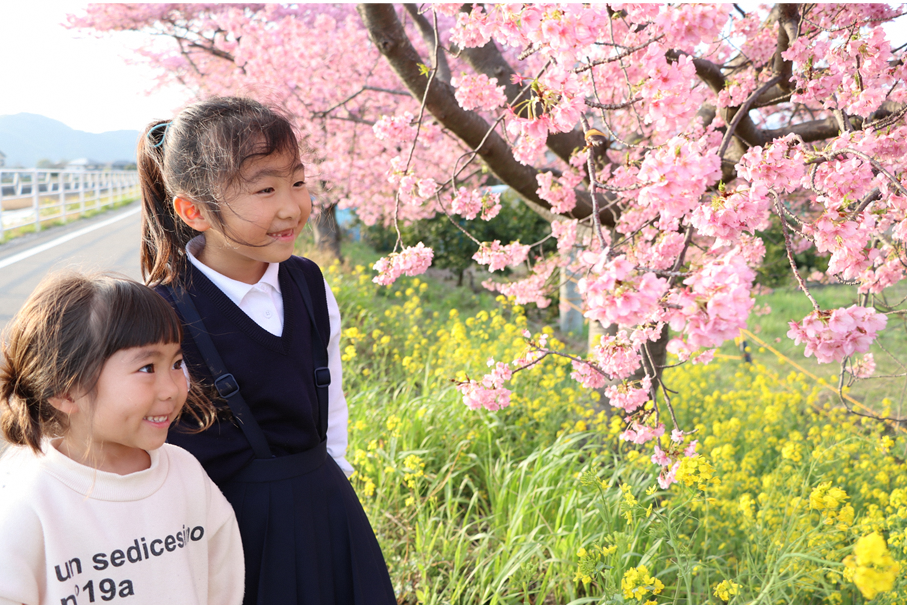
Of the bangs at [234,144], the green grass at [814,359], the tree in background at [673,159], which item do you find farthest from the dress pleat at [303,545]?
the green grass at [814,359]

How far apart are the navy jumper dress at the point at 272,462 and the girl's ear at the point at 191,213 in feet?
0.33

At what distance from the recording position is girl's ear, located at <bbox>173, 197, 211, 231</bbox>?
1.13 metres

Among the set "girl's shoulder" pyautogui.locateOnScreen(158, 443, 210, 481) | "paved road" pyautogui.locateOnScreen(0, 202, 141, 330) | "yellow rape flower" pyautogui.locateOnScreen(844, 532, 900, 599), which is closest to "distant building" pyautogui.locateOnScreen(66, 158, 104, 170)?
"paved road" pyautogui.locateOnScreen(0, 202, 141, 330)

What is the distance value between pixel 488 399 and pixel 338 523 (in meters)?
0.87

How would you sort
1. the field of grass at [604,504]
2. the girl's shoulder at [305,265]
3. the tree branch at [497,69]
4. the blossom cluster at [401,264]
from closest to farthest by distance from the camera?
the girl's shoulder at [305,265]
the field of grass at [604,504]
the blossom cluster at [401,264]
the tree branch at [497,69]

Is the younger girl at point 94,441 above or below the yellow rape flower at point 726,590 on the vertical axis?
above

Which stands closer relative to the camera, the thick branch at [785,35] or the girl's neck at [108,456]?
the girl's neck at [108,456]

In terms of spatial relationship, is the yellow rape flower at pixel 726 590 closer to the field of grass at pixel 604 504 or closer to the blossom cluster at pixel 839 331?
the field of grass at pixel 604 504

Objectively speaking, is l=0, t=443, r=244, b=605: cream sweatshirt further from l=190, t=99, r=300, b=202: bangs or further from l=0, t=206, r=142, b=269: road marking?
l=0, t=206, r=142, b=269: road marking

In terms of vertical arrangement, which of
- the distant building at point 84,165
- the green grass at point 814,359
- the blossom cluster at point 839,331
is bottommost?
the green grass at point 814,359

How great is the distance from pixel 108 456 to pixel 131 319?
24 cm

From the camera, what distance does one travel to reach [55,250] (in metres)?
8.08

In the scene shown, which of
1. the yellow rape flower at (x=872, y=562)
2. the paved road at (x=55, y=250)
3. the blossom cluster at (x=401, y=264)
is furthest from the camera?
the paved road at (x=55, y=250)

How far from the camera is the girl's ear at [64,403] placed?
2.92ft
